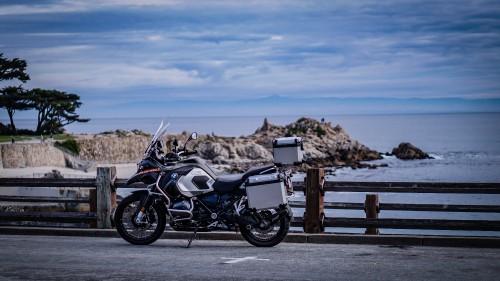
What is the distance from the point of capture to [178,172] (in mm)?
12305

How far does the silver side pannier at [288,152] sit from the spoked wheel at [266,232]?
774mm

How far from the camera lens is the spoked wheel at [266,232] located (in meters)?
12.0

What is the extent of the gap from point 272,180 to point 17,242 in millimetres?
4339

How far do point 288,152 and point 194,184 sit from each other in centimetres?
153

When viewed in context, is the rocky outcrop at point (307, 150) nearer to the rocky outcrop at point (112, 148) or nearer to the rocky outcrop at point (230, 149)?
the rocky outcrop at point (230, 149)

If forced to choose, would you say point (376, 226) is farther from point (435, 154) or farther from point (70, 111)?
point (435, 154)

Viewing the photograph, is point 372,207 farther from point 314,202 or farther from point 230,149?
point 230,149

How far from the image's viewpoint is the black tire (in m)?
12.4

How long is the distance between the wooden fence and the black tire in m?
1.70

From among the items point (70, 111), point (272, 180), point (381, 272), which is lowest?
point (381, 272)

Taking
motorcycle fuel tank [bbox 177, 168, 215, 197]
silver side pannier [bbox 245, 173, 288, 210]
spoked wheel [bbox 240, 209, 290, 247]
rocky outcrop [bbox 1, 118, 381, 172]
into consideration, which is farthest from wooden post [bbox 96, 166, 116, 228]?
rocky outcrop [bbox 1, 118, 381, 172]

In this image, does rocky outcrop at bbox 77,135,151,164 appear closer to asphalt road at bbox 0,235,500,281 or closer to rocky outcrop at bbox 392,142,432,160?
rocky outcrop at bbox 392,142,432,160

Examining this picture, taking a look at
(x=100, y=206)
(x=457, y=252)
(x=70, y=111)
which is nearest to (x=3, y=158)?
(x=70, y=111)

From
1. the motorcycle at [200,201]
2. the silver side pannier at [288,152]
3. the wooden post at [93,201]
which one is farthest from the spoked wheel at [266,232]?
the wooden post at [93,201]
